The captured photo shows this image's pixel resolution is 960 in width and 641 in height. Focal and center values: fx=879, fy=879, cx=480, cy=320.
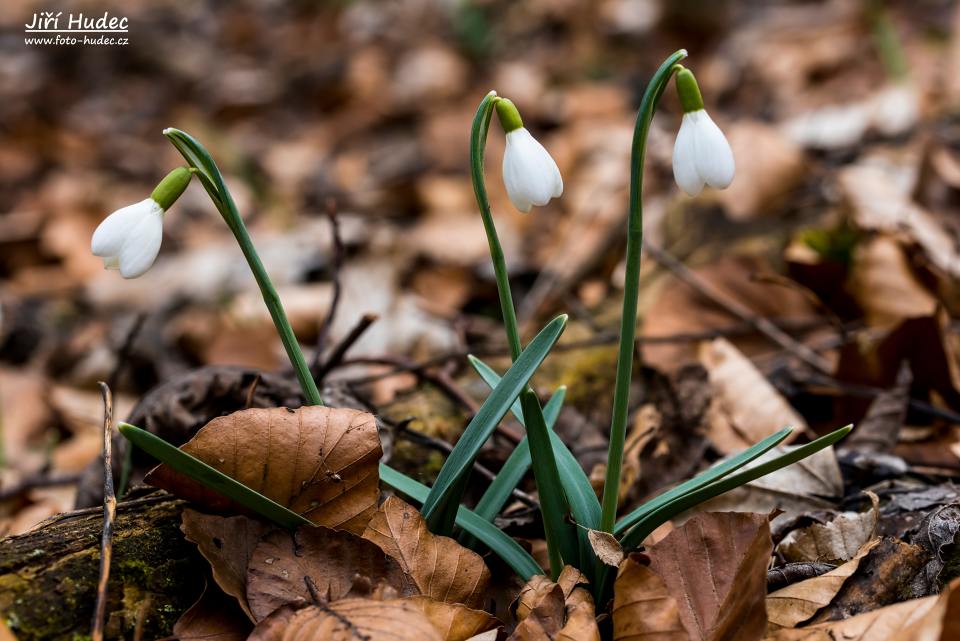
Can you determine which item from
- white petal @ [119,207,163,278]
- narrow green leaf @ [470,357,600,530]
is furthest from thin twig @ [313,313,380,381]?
white petal @ [119,207,163,278]

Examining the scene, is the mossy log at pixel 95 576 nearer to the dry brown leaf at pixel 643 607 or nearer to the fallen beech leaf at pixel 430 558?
the fallen beech leaf at pixel 430 558

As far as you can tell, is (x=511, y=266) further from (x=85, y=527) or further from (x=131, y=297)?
(x=85, y=527)

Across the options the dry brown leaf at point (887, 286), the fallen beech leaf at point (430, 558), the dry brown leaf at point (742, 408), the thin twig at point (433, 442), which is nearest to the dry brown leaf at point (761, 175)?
the dry brown leaf at point (887, 286)

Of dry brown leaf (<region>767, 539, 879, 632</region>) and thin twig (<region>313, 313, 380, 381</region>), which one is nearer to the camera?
dry brown leaf (<region>767, 539, 879, 632</region>)

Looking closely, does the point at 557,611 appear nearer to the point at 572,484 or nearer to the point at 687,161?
the point at 572,484

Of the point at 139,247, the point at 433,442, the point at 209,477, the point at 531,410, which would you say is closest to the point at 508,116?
the point at 531,410

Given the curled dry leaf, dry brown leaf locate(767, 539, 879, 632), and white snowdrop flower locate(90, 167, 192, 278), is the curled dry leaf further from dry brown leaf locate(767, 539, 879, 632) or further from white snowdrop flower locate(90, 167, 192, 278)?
white snowdrop flower locate(90, 167, 192, 278)
